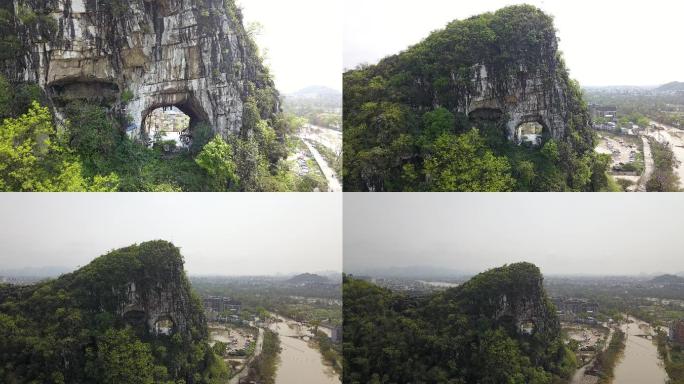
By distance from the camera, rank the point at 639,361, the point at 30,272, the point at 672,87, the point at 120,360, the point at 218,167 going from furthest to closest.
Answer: the point at 218,167, the point at 672,87, the point at 639,361, the point at 30,272, the point at 120,360

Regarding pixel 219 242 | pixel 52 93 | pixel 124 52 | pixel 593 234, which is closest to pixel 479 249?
pixel 593 234

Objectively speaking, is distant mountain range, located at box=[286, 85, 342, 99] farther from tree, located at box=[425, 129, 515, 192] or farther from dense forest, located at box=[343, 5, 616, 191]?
tree, located at box=[425, 129, 515, 192]

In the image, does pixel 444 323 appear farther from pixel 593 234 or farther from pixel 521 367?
pixel 593 234

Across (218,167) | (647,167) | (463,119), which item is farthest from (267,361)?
(647,167)

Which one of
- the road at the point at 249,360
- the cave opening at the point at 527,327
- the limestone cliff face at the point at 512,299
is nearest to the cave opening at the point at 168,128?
the road at the point at 249,360

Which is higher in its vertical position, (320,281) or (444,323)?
(320,281)

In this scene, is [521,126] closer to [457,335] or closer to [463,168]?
[463,168]

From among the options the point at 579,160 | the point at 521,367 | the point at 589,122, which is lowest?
the point at 521,367
